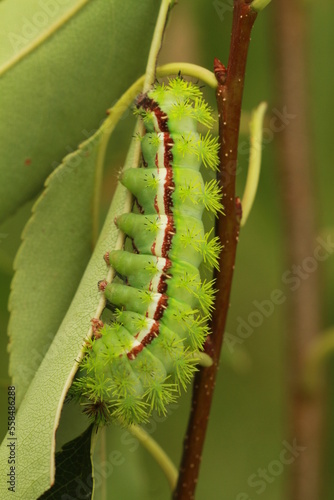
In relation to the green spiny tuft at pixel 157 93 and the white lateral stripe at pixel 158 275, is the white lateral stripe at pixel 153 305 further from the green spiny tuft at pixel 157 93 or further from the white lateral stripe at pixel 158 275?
the green spiny tuft at pixel 157 93

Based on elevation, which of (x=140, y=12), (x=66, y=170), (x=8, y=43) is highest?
(x=140, y=12)

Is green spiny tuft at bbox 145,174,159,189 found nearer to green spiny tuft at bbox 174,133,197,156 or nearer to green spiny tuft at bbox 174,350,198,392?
green spiny tuft at bbox 174,133,197,156

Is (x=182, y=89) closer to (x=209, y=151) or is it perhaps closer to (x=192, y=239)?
(x=209, y=151)

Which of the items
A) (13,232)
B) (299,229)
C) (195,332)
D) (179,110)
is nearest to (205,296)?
(195,332)

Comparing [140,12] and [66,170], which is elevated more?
[140,12]

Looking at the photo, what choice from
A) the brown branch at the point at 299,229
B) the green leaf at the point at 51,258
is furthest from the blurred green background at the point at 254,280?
the green leaf at the point at 51,258

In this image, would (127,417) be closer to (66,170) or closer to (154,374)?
(154,374)

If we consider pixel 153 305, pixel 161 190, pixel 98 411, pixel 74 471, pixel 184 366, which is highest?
pixel 161 190

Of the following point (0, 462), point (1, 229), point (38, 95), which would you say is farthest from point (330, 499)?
point (38, 95)
